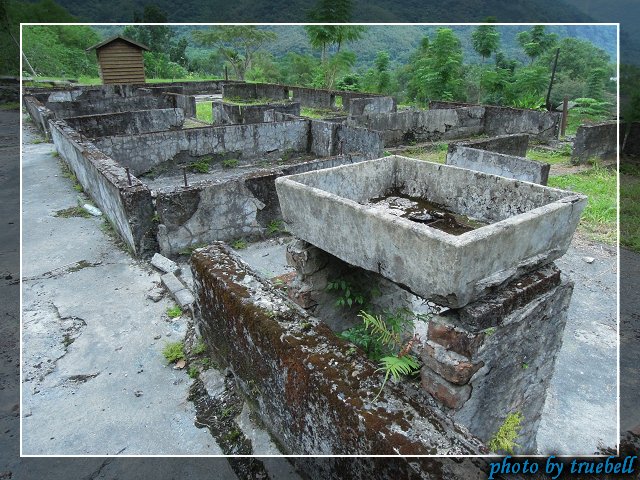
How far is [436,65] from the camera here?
922 inches

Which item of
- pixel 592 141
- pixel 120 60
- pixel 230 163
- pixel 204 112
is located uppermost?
pixel 120 60

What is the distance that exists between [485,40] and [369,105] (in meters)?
11.4

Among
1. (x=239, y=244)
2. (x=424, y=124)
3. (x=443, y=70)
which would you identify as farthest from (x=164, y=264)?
(x=443, y=70)

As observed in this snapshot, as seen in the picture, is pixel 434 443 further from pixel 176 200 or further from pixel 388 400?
pixel 176 200

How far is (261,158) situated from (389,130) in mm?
5119

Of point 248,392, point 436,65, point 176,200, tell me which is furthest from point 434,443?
point 436,65

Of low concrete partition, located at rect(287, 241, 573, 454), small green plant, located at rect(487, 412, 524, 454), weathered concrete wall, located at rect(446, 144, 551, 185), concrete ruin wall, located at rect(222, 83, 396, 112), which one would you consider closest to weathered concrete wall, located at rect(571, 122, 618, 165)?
weathered concrete wall, located at rect(446, 144, 551, 185)

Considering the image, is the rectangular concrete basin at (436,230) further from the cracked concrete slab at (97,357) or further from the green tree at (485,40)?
the green tree at (485,40)

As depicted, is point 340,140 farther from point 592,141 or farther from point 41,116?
point 41,116

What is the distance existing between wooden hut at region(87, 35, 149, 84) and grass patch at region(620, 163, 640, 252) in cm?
2376

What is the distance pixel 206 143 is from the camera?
10.2 m

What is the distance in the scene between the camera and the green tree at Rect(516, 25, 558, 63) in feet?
83.3

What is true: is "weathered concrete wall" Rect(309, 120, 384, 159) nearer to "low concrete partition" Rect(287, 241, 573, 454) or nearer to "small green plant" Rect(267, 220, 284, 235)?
"small green plant" Rect(267, 220, 284, 235)

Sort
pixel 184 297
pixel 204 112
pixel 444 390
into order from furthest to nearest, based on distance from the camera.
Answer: pixel 204 112 → pixel 184 297 → pixel 444 390
